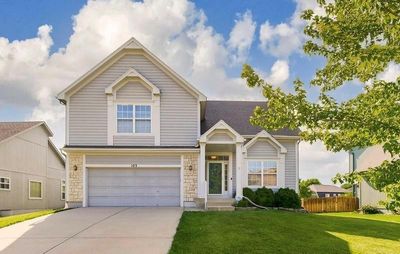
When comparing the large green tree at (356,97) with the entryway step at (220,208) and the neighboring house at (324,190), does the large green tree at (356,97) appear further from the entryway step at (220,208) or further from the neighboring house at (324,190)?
the neighboring house at (324,190)

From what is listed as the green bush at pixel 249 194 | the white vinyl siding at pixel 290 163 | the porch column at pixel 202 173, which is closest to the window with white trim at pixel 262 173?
the white vinyl siding at pixel 290 163

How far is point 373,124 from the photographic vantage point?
31.2 ft

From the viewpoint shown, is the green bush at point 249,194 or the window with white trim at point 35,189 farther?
the window with white trim at point 35,189

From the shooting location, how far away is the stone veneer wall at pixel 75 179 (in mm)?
21469

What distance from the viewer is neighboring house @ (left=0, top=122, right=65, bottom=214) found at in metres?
28.0

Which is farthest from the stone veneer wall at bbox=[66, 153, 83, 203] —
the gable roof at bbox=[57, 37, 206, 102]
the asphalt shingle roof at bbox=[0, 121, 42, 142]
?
the asphalt shingle roof at bbox=[0, 121, 42, 142]

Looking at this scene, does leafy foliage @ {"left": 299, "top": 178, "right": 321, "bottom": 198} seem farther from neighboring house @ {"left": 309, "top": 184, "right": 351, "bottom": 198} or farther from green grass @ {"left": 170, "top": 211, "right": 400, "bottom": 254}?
green grass @ {"left": 170, "top": 211, "right": 400, "bottom": 254}

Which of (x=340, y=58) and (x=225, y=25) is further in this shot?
(x=225, y=25)

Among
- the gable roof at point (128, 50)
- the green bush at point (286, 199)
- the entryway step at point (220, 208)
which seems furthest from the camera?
the green bush at point (286, 199)

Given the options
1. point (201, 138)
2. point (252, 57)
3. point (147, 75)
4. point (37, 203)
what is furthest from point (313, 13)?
point (37, 203)

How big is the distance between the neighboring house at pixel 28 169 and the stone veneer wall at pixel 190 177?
12.7m

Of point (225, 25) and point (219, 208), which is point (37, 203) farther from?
point (225, 25)

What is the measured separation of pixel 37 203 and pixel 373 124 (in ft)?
93.2

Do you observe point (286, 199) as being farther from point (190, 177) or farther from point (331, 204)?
point (331, 204)
